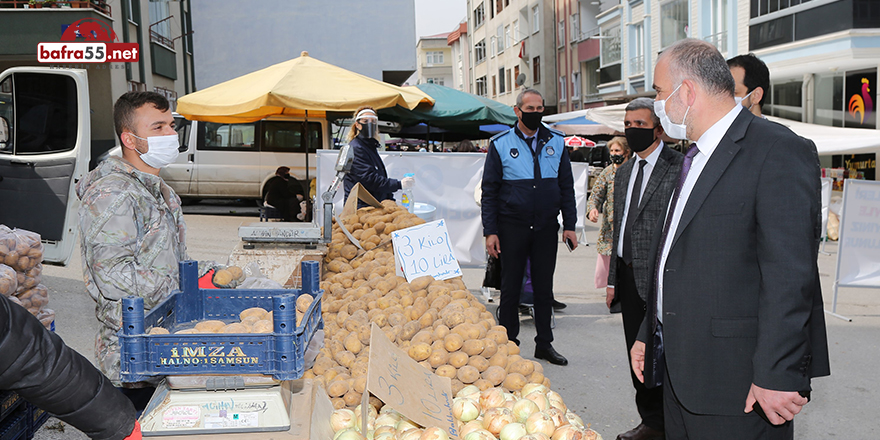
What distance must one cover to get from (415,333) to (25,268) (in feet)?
7.43

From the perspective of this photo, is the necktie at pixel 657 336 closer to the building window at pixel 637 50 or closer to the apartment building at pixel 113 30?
the apartment building at pixel 113 30

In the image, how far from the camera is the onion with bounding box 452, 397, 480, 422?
2.72 meters

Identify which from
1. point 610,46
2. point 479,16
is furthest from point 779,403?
point 479,16

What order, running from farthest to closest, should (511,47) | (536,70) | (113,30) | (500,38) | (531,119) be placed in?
(500,38), (511,47), (536,70), (113,30), (531,119)

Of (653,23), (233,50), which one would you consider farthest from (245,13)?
(653,23)

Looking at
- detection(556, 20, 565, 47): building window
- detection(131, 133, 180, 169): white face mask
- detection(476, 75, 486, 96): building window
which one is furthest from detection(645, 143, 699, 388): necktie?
detection(476, 75, 486, 96): building window

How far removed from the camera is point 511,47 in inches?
1922

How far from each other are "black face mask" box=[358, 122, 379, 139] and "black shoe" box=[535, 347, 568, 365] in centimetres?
239

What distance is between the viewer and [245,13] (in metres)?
23.5

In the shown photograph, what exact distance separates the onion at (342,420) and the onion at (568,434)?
2.64 ft

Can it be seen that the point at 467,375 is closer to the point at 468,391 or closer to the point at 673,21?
the point at 468,391

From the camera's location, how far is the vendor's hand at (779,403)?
202 centimetres

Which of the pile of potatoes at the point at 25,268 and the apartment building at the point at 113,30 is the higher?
the apartment building at the point at 113,30

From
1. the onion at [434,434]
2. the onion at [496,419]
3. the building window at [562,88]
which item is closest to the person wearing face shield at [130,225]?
the onion at [434,434]
